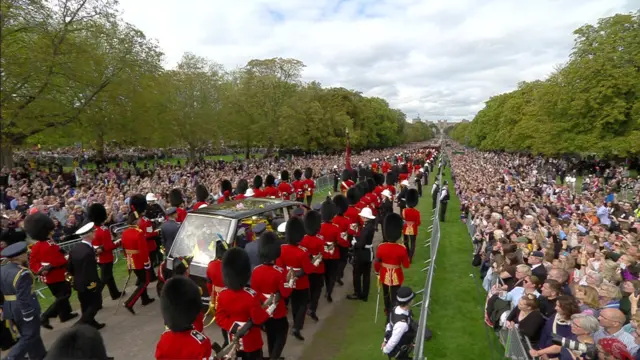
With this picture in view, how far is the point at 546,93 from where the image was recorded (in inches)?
1155

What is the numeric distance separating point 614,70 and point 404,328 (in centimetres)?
2584

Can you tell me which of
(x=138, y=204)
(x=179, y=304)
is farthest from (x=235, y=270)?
(x=138, y=204)

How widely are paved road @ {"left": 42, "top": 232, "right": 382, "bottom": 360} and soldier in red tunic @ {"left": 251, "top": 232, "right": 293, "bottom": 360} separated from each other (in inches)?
23.2

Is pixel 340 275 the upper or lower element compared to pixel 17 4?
lower

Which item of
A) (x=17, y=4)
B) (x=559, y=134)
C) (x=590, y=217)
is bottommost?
(x=590, y=217)

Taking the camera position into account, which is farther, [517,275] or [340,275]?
[340,275]

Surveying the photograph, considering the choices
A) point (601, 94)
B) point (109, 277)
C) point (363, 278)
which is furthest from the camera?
point (601, 94)

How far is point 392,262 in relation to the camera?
6305mm

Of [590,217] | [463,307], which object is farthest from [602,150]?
[463,307]

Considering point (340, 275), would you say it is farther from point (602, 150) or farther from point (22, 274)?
point (602, 150)

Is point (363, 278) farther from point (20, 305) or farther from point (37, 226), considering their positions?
point (37, 226)

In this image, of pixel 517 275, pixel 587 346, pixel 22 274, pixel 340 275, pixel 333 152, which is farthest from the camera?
pixel 333 152

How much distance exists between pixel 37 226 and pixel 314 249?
462 cm

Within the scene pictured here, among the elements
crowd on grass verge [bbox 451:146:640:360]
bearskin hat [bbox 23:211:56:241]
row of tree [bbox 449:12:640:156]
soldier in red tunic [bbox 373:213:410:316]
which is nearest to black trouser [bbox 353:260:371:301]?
soldier in red tunic [bbox 373:213:410:316]
